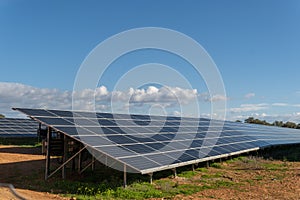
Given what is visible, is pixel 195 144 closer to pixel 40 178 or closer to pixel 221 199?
pixel 221 199

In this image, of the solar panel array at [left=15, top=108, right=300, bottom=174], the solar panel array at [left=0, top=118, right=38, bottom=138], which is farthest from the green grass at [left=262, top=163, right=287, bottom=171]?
the solar panel array at [left=0, top=118, right=38, bottom=138]

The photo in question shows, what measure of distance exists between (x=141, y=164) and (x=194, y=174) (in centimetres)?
552

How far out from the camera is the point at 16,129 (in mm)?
39062

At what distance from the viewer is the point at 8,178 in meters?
16.1

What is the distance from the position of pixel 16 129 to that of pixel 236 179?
1237 inches

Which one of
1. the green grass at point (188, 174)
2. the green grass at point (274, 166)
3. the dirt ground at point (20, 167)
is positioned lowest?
the green grass at point (274, 166)

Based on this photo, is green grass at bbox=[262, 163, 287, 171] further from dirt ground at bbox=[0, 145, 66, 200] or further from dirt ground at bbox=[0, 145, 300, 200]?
dirt ground at bbox=[0, 145, 66, 200]

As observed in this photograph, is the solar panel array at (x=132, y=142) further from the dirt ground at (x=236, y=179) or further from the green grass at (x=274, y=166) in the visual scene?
the green grass at (x=274, y=166)

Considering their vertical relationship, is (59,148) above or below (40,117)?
below

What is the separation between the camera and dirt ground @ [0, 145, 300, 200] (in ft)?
41.3

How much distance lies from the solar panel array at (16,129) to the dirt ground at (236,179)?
39.5ft

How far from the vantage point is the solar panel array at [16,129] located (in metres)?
36.0

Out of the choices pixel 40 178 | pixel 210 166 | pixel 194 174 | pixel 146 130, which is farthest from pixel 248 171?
pixel 40 178

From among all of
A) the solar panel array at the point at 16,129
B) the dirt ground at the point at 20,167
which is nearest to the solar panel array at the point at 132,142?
Answer: the dirt ground at the point at 20,167
